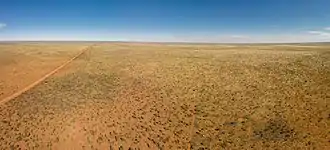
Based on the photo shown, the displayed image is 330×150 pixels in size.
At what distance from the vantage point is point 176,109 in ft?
124

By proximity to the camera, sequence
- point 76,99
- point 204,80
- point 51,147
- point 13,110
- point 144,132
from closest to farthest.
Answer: point 51,147 → point 144,132 → point 13,110 → point 76,99 → point 204,80

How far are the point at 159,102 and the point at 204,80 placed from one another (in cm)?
946

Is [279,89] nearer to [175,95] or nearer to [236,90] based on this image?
[236,90]

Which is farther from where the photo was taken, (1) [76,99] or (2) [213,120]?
(1) [76,99]

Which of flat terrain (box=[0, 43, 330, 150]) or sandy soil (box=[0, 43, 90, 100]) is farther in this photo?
sandy soil (box=[0, 43, 90, 100])

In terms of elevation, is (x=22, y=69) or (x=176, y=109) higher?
(x=22, y=69)

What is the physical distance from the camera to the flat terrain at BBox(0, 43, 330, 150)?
3112 cm

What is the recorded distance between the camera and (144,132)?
3294 centimetres

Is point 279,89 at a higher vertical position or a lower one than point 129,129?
higher

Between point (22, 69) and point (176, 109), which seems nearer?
point (176, 109)

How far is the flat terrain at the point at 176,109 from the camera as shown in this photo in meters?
31.1

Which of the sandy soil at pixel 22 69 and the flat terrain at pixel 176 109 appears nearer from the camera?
the flat terrain at pixel 176 109

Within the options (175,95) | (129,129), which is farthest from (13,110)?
(175,95)

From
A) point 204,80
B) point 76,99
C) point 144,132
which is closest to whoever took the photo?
point 144,132
